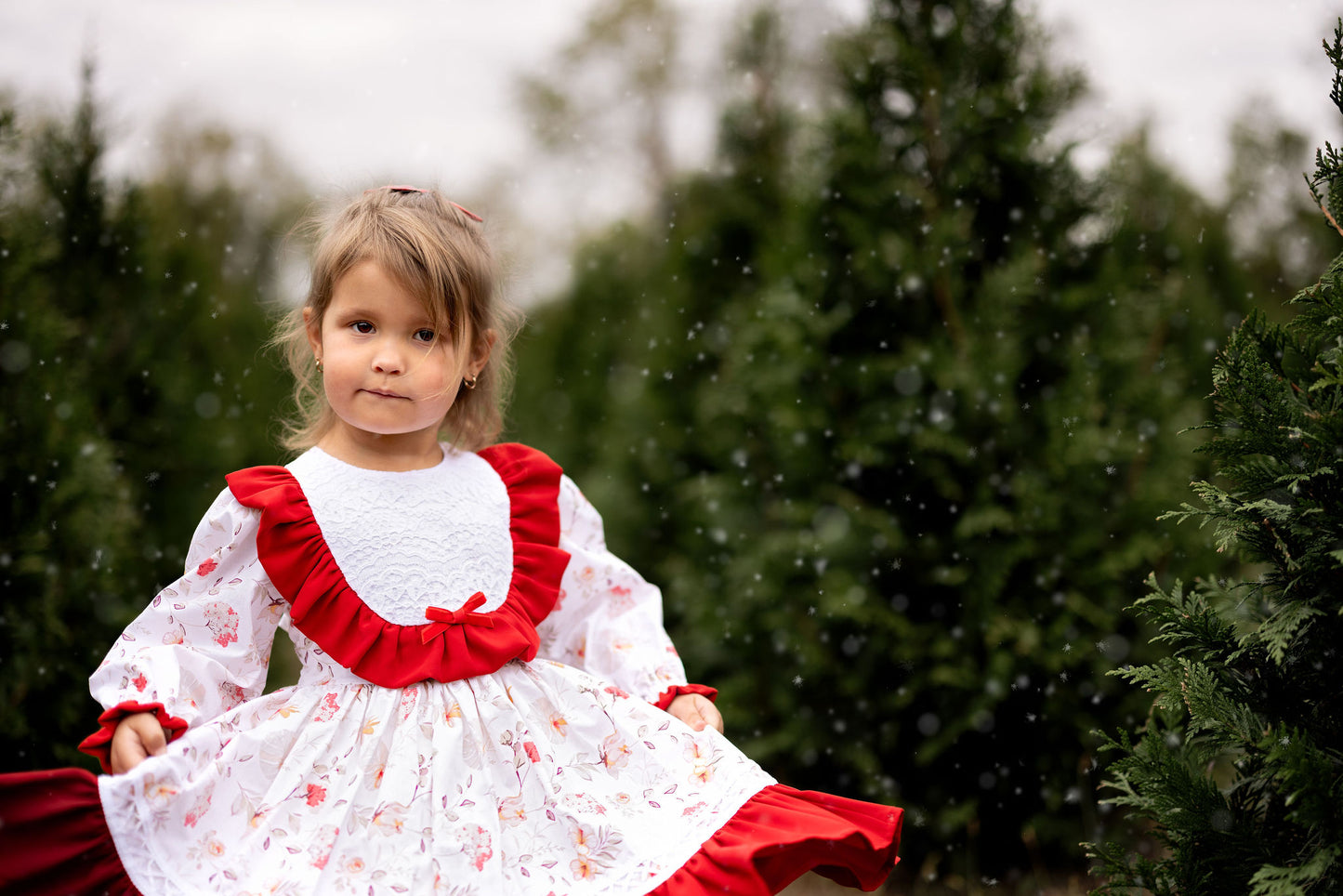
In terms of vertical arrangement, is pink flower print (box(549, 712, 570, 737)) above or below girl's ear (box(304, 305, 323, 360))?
below

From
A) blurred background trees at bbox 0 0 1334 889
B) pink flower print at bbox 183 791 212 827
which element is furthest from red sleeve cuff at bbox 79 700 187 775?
blurred background trees at bbox 0 0 1334 889

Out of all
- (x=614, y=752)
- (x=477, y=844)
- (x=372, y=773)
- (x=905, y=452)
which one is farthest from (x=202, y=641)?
(x=905, y=452)

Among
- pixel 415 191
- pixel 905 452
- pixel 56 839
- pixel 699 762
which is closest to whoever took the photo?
pixel 56 839

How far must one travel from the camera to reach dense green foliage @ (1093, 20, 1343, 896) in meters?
1.81

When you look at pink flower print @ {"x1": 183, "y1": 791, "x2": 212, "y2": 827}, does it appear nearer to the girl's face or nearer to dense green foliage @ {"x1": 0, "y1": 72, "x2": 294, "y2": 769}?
the girl's face

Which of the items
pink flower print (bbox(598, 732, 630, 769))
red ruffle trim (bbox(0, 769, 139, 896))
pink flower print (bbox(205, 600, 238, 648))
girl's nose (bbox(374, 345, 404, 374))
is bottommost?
red ruffle trim (bbox(0, 769, 139, 896))

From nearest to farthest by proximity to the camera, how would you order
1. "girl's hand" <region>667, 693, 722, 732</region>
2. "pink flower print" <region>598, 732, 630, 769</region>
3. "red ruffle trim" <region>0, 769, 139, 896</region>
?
1. "red ruffle trim" <region>0, 769, 139, 896</region>
2. "pink flower print" <region>598, 732, 630, 769</region>
3. "girl's hand" <region>667, 693, 722, 732</region>

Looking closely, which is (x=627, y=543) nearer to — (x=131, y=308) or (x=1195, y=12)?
(x=131, y=308)

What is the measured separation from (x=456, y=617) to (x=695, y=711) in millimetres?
610

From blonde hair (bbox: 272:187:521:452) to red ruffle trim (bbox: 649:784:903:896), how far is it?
1223 millimetres

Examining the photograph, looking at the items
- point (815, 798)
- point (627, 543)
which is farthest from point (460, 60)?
point (815, 798)

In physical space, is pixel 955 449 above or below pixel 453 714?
above

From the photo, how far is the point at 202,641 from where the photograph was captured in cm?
188

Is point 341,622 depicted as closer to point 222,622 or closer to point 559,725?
point 222,622
